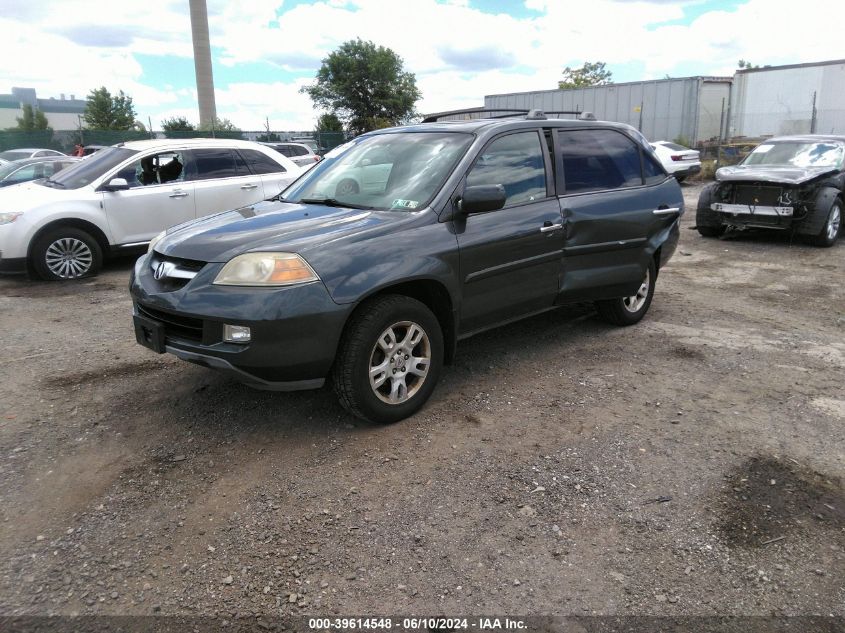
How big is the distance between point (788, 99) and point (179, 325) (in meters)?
31.6

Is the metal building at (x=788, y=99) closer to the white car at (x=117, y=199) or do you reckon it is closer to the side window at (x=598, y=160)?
the side window at (x=598, y=160)

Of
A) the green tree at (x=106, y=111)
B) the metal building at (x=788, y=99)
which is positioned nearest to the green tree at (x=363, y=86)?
the green tree at (x=106, y=111)

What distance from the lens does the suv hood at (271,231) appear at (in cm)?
355

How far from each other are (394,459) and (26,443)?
212 centimetres

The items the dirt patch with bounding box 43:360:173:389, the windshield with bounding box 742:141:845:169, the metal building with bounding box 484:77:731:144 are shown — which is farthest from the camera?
the metal building with bounding box 484:77:731:144

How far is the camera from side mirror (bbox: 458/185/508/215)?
3.88 meters

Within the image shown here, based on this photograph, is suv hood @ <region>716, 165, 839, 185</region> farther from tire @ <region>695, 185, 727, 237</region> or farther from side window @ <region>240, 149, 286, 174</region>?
side window @ <region>240, 149, 286, 174</region>

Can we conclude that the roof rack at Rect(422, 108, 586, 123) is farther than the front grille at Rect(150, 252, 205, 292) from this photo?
Yes

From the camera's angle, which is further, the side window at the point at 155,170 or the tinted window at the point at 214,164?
the tinted window at the point at 214,164

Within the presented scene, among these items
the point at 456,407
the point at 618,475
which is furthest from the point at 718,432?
the point at 456,407

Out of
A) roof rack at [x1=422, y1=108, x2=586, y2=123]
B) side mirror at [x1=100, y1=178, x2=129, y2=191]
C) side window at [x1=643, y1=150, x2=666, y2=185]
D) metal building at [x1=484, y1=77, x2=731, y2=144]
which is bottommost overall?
side mirror at [x1=100, y1=178, x2=129, y2=191]

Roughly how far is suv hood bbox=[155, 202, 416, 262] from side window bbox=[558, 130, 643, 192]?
1.62 metres

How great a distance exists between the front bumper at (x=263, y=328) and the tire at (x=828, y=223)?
859cm

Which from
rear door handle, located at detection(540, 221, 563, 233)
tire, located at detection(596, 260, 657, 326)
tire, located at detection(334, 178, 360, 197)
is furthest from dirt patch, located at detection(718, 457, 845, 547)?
tire, located at detection(334, 178, 360, 197)
